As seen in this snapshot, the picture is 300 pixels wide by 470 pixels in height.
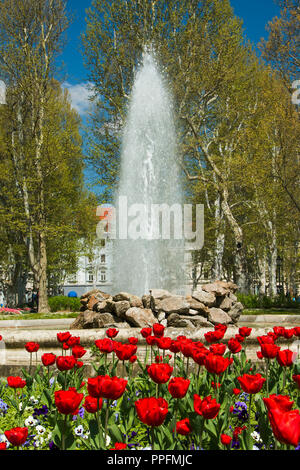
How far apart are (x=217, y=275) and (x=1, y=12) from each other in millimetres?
16766

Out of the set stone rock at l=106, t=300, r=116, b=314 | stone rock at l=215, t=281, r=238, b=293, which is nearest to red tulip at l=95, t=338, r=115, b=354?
stone rock at l=106, t=300, r=116, b=314

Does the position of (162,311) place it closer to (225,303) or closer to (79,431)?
(225,303)

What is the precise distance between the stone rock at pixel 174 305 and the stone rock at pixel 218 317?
0.59m

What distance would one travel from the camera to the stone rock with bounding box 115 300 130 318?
6562 millimetres

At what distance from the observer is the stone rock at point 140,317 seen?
6.21 metres

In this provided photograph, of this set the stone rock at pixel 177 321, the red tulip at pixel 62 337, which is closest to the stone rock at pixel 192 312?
the stone rock at pixel 177 321

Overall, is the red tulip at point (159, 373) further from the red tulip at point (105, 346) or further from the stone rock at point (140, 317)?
the stone rock at point (140, 317)

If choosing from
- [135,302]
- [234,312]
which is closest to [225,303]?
[234,312]

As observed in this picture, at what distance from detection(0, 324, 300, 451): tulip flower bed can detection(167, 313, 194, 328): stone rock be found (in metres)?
2.80

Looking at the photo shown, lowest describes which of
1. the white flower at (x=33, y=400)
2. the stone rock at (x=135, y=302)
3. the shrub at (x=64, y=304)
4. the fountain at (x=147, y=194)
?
the shrub at (x=64, y=304)

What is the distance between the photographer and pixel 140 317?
20.5 feet

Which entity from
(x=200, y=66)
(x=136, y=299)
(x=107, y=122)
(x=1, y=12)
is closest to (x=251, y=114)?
(x=200, y=66)

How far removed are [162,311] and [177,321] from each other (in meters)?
0.32

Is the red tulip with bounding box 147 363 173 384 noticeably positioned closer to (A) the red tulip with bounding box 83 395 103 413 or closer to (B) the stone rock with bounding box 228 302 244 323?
(A) the red tulip with bounding box 83 395 103 413
